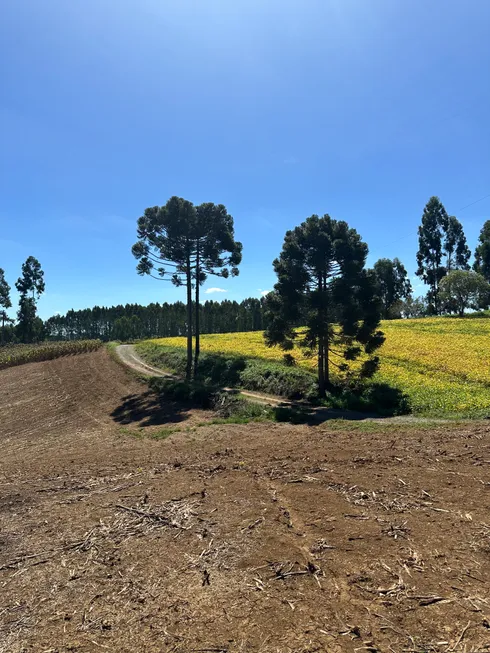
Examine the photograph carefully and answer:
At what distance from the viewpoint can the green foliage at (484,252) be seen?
2731 inches

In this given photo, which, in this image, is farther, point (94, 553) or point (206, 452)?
point (206, 452)

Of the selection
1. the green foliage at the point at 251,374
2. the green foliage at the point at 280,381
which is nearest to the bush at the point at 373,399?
the green foliage at the point at 280,381

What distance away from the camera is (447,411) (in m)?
14.6

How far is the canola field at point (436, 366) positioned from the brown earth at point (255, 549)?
5.16 meters

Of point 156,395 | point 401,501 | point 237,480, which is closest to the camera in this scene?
point 401,501

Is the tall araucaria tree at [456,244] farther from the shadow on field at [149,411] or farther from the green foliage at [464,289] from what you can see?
the shadow on field at [149,411]

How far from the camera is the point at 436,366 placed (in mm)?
22516

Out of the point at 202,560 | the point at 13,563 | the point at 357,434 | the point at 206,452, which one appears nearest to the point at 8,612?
the point at 13,563

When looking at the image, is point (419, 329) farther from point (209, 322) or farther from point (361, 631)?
point (209, 322)

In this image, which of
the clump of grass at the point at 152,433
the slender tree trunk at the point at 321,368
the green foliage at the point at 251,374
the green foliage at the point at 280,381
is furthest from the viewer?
the green foliage at the point at 251,374

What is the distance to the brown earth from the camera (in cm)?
358

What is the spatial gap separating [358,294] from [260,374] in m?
7.79

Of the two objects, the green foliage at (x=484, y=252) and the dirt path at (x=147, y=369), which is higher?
the green foliage at (x=484, y=252)

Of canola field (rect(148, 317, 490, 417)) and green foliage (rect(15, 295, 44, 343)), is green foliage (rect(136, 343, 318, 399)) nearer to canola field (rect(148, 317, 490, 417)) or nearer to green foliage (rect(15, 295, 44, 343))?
canola field (rect(148, 317, 490, 417))
